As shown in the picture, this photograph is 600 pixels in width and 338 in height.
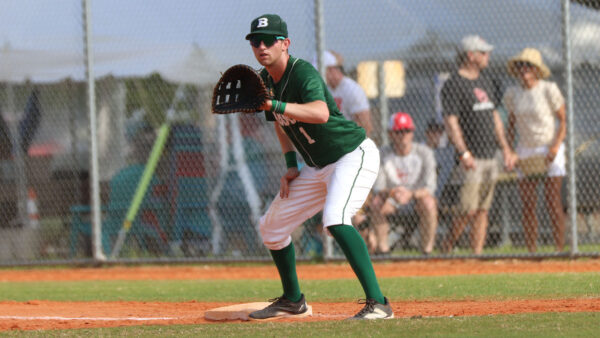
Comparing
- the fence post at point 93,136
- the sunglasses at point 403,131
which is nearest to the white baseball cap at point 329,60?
the sunglasses at point 403,131

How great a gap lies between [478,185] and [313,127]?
5.29 m

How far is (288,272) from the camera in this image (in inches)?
245

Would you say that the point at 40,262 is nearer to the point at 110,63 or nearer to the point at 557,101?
the point at 110,63

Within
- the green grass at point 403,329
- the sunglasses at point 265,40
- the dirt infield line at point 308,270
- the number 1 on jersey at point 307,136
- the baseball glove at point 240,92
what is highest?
the sunglasses at point 265,40

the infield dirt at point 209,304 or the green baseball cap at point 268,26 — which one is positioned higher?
the green baseball cap at point 268,26

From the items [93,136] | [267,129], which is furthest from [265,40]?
[93,136]

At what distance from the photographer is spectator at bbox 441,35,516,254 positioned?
10508 mm

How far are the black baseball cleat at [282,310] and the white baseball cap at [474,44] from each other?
5244 mm

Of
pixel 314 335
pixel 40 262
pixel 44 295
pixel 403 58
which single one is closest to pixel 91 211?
pixel 40 262

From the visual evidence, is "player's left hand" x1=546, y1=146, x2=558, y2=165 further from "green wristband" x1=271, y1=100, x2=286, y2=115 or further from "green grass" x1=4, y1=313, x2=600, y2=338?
"green wristband" x1=271, y1=100, x2=286, y2=115

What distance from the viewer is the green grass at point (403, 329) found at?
473cm

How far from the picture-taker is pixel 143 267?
452 inches

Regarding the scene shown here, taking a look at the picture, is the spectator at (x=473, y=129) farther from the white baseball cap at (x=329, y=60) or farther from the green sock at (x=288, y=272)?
the green sock at (x=288, y=272)

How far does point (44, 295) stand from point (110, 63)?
13.3 ft
